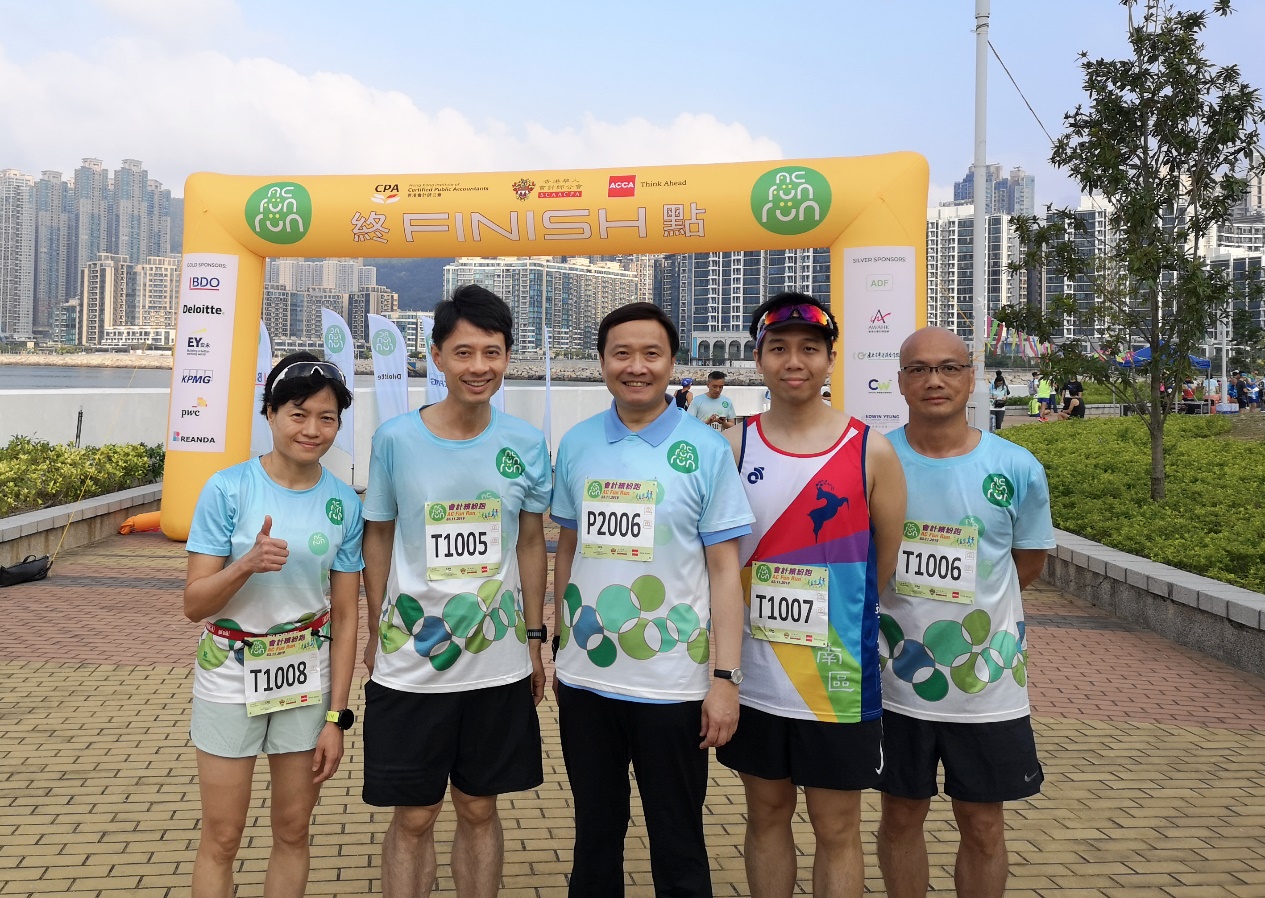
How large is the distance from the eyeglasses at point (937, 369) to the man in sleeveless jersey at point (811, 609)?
0.25 meters

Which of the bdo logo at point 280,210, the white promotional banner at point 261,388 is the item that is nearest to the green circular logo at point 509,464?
the bdo logo at point 280,210

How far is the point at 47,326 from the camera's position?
91188mm

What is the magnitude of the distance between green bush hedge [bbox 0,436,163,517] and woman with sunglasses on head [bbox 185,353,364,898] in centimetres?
883

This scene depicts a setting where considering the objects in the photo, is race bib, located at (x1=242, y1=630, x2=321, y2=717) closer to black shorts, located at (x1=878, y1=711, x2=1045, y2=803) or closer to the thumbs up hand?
the thumbs up hand

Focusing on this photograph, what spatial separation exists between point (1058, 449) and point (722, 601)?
14717 millimetres

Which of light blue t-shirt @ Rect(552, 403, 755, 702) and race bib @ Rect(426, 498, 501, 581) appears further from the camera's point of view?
race bib @ Rect(426, 498, 501, 581)

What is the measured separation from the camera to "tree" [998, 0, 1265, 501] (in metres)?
9.91

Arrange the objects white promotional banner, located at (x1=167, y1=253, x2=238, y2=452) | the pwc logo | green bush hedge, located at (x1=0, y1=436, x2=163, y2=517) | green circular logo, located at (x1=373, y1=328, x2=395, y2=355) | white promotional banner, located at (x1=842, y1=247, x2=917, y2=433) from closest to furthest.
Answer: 1. white promotional banner, located at (x1=842, y1=247, x2=917, y2=433)
2. the pwc logo
3. white promotional banner, located at (x1=167, y1=253, x2=238, y2=452)
4. green bush hedge, located at (x1=0, y1=436, x2=163, y2=517)
5. green circular logo, located at (x1=373, y1=328, x2=395, y2=355)

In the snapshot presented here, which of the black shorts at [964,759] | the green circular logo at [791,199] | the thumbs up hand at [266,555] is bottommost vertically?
the black shorts at [964,759]

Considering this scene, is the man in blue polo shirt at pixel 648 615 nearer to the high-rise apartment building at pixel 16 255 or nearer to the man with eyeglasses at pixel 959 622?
the man with eyeglasses at pixel 959 622

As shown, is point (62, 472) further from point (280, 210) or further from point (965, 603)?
point (965, 603)

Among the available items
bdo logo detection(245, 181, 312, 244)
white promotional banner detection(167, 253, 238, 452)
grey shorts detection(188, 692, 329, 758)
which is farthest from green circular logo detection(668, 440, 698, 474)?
white promotional banner detection(167, 253, 238, 452)

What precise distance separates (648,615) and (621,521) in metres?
0.25

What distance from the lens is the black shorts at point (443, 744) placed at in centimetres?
288
